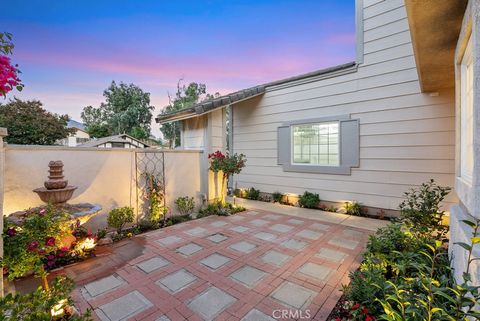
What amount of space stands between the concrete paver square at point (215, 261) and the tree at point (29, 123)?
24.2 metres

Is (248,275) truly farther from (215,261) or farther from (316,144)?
(316,144)

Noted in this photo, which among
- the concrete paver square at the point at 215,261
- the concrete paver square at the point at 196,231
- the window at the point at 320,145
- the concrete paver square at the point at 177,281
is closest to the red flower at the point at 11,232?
the concrete paver square at the point at 177,281

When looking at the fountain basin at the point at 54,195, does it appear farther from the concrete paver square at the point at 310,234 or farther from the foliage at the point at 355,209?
the foliage at the point at 355,209

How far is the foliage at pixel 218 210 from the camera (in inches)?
234

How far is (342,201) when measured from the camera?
6.16 metres

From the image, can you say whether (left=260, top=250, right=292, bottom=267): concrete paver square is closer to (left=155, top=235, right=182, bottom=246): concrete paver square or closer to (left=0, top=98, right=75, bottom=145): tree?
(left=155, top=235, right=182, bottom=246): concrete paver square

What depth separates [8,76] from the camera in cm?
135

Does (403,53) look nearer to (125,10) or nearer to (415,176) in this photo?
(415,176)

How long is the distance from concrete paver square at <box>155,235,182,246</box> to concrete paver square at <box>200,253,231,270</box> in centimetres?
101

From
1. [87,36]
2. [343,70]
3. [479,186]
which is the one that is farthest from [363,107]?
[87,36]

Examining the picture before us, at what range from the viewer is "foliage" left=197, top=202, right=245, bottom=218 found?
5.94m

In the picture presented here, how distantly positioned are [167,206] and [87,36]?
7.40 metres

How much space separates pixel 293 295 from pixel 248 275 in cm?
69

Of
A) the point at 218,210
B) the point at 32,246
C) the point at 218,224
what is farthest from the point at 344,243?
the point at 32,246
